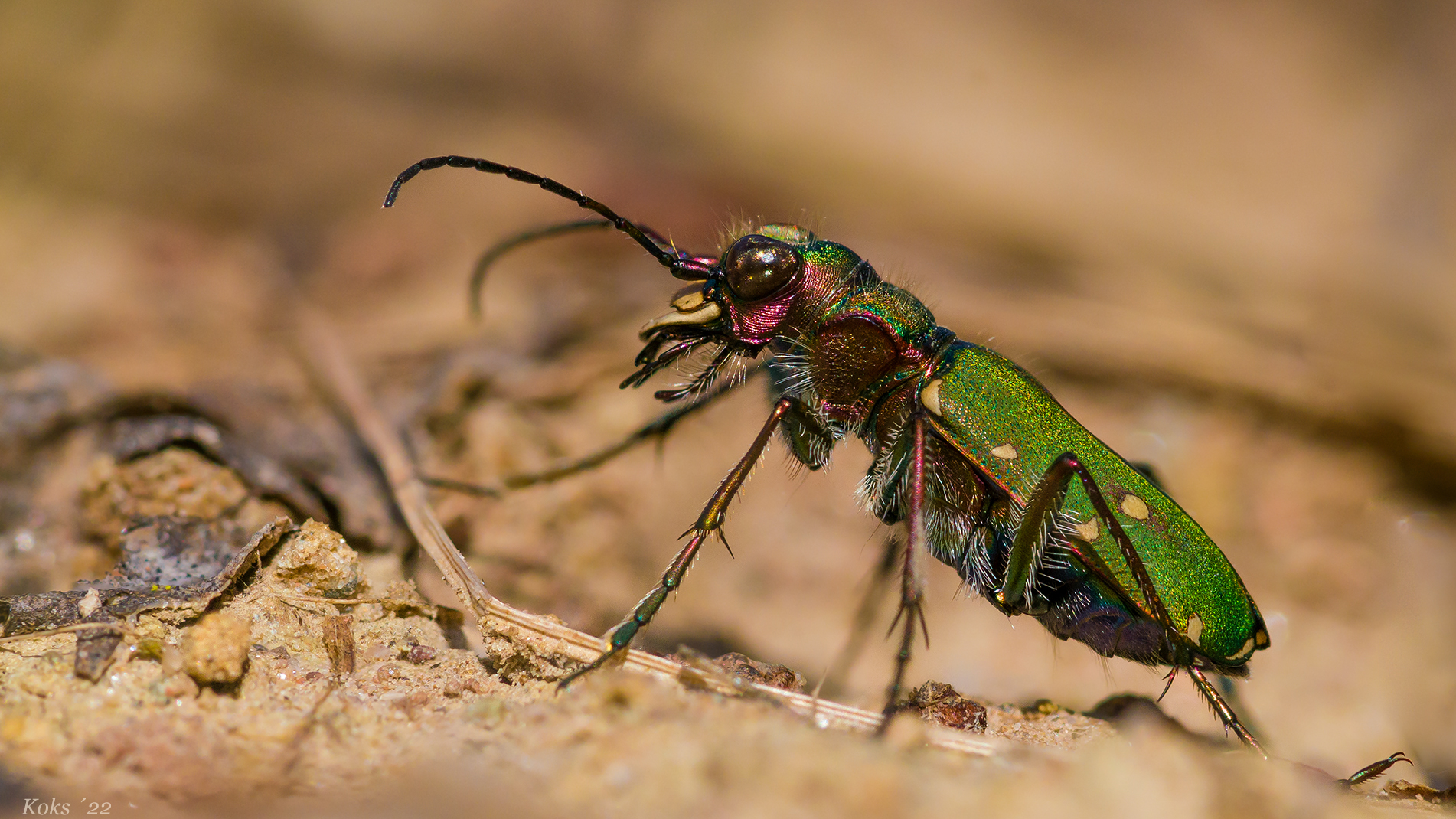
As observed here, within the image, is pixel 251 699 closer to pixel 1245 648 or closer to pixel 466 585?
pixel 466 585

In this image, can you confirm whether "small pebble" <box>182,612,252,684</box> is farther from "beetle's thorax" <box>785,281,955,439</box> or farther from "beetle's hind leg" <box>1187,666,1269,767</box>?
"beetle's hind leg" <box>1187,666,1269,767</box>

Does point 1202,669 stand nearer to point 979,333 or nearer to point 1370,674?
point 1370,674

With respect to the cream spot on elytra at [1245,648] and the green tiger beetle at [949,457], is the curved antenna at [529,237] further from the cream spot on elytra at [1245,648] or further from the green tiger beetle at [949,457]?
the cream spot on elytra at [1245,648]

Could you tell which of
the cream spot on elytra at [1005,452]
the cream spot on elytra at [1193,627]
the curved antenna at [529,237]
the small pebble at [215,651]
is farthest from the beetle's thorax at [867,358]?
the small pebble at [215,651]

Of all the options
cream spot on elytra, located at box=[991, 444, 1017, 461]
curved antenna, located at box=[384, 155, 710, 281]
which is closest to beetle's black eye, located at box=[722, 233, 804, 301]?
curved antenna, located at box=[384, 155, 710, 281]

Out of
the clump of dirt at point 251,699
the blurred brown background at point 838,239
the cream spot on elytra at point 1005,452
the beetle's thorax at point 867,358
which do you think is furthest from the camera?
the blurred brown background at point 838,239

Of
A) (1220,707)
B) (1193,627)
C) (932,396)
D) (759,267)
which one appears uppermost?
(759,267)

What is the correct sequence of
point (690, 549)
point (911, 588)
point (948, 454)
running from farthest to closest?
point (948, 454) < point (690, 549) < point (911, 588)

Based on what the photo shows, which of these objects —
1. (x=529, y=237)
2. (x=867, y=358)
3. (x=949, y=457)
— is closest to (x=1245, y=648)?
(x=949, y=457)

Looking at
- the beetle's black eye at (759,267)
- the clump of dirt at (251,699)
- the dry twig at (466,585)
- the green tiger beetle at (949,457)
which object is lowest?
the clump of dirt at (251,699)
